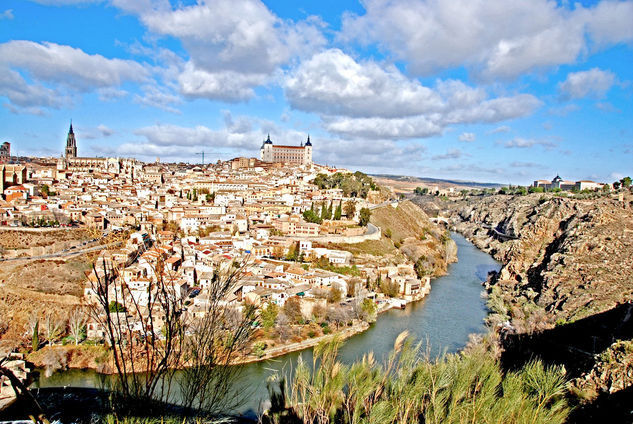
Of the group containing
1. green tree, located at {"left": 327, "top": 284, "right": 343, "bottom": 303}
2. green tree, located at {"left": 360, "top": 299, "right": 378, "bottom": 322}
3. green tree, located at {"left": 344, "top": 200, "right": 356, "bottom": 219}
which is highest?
green tree, located at {"left": 344, "top": 200, "right": 356, "bottom": 219}

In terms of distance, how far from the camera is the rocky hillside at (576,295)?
7.85 meters

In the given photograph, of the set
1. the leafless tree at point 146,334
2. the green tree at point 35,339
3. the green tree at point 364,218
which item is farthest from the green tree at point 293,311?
the green tree at point 364,218

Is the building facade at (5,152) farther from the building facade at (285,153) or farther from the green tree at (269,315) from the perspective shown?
the green tree at (269,315)

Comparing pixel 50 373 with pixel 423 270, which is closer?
pixel 50 373

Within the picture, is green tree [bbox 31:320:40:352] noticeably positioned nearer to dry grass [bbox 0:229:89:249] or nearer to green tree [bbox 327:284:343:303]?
dry grass [bbox 0:229:89:249]

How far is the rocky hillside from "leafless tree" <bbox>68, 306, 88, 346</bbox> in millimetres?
11168

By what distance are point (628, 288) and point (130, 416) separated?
614 inches

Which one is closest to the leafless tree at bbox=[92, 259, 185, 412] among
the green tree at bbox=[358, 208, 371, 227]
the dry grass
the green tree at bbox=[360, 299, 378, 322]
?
the green tree at bbox=[360, 299, 378, 322]

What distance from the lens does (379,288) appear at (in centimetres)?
1752

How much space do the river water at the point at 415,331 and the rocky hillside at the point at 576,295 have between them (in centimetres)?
104

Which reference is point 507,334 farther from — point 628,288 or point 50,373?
point 50,373

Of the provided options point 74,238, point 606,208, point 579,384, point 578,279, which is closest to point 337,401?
point 579,384

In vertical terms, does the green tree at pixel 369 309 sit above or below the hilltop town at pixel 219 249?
below

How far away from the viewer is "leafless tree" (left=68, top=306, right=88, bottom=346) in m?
11.5
